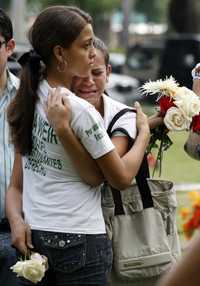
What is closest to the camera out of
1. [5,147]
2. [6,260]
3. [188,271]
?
[188,271]

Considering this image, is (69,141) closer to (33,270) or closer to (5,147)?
(33,270)

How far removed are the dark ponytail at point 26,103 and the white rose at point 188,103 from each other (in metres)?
0.57

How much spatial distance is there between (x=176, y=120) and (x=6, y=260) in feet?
3.22

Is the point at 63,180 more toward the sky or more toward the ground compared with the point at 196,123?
more toward the ground

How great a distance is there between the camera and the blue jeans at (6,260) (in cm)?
407

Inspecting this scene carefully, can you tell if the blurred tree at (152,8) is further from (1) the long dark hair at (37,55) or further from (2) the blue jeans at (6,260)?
(1) the long dark hair at (37,55)

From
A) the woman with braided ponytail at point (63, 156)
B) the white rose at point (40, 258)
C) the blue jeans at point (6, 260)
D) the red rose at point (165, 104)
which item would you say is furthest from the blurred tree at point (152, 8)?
the white rose at point (40, 258)

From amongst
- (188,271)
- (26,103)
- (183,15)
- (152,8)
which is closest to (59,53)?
(26,103)

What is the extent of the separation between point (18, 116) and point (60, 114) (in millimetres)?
296

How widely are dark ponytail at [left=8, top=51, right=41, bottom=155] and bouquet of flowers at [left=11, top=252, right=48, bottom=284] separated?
1.45 feet

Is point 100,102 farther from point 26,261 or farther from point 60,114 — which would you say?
point 26,261

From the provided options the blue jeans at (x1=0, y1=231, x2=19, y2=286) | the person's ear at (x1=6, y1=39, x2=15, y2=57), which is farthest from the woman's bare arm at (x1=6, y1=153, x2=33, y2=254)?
the person's ear at (x1=6, y1=39, x2=15, y2=57)

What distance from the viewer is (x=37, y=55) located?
367 centimetres

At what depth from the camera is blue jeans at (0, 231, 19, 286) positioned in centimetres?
407
